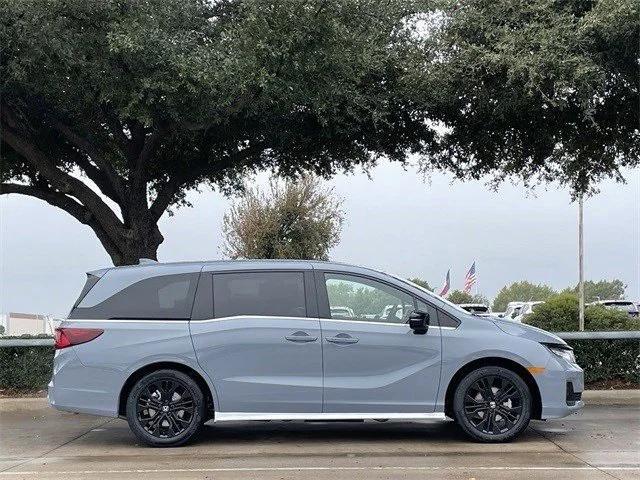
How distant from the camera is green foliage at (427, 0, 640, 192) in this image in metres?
14.5

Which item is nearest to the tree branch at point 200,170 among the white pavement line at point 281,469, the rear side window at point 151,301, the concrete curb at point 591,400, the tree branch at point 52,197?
the tree branch at point 52,197

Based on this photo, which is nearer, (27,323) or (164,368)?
(164,368)

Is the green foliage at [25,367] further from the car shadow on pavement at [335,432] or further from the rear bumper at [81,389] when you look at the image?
the rear bumper at [81,389]

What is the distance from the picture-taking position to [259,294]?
9492 millimetres

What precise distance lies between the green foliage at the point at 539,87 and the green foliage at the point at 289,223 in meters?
21.4

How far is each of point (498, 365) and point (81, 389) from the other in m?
4.18

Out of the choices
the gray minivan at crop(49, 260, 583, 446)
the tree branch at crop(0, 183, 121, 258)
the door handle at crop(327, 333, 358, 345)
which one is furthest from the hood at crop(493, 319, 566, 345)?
the tree branch at crop(0, 183, 121, 258)

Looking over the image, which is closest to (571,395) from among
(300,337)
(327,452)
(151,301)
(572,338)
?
(327,452)

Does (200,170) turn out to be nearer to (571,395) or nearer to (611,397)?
(611,397)

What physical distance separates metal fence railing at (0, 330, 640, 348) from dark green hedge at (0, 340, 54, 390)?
0.14 metres

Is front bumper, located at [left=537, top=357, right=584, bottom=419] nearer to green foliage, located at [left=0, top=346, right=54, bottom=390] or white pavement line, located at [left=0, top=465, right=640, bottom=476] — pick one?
white pavement line, located at [left=0, top=465, right=640, bottom=476]

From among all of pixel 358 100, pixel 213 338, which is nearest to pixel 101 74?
pixel 358 100

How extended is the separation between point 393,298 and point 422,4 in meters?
8.86

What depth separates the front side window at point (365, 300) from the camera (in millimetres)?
9391
